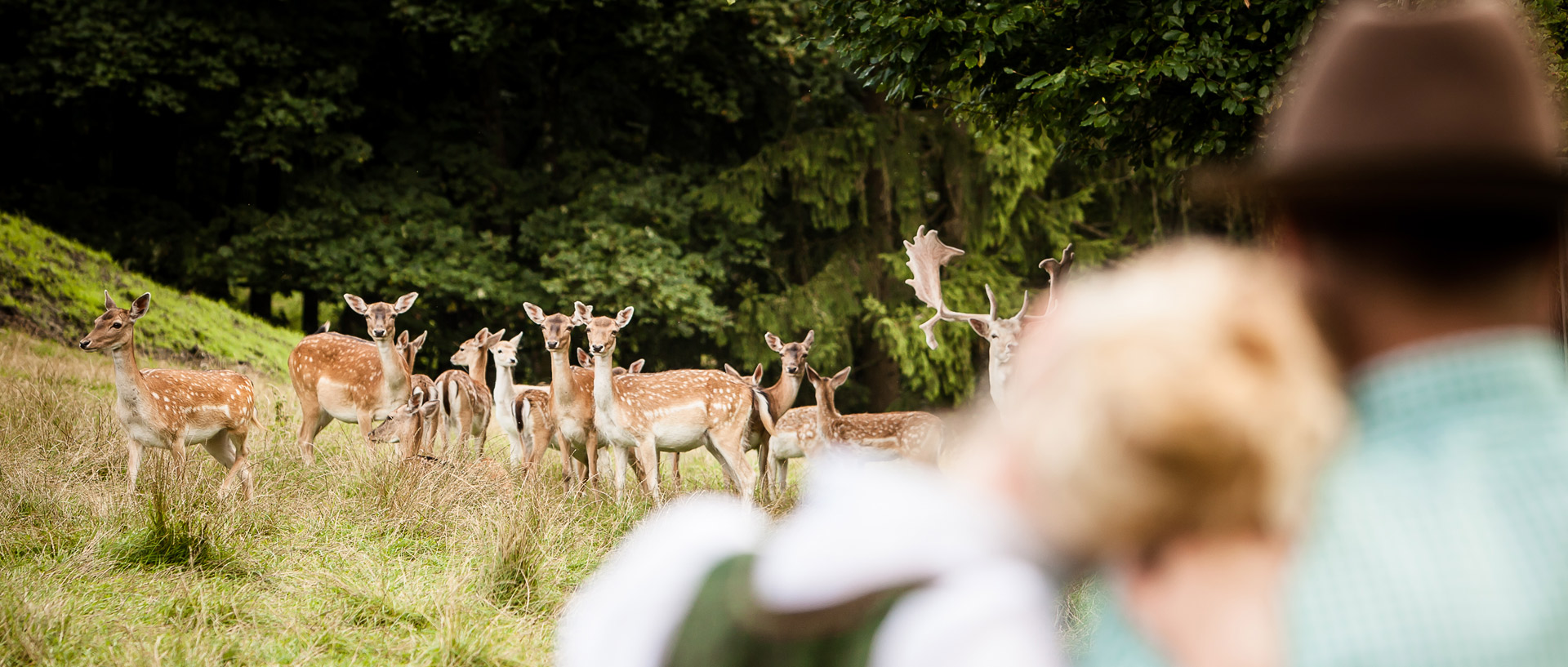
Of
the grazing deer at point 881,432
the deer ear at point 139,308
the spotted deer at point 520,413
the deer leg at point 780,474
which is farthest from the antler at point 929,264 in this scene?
the deer ear at point 139,308

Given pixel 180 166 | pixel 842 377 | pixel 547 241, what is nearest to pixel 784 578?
pixel 842 377

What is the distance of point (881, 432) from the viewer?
791cm

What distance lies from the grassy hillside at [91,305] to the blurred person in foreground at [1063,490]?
12703mm

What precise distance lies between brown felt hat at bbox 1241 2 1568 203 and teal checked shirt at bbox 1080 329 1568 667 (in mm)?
122

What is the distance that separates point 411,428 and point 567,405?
113 cm

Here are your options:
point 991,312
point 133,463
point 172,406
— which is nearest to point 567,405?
point 172,406

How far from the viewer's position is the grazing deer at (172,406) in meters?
6.32

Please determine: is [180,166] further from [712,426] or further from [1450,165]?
[1450,165]

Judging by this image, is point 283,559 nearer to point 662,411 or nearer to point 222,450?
point 222,450

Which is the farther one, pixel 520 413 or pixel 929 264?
pixel 520 413

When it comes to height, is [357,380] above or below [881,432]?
above

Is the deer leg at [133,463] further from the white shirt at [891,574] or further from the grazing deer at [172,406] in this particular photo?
the white shirt at [891,574]

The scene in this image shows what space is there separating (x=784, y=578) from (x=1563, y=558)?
56 centimetres

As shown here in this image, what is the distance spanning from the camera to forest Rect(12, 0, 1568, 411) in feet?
46.2
